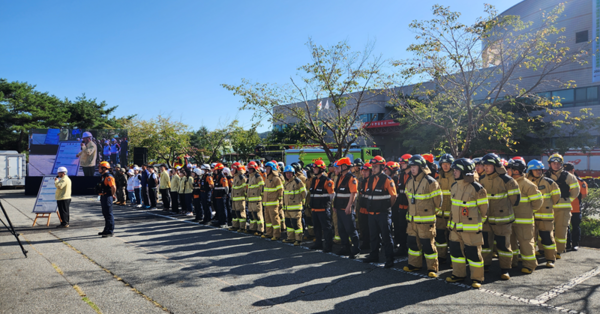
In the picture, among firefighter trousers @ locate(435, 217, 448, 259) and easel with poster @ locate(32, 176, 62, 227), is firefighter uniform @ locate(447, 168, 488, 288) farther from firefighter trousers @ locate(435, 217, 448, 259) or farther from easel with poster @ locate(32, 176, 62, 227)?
easel with poster @ locate(32, 176, 62, 227)

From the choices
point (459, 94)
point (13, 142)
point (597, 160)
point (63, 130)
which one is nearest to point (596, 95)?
point (597, 160)

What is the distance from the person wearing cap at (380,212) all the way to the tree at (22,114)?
146 ft

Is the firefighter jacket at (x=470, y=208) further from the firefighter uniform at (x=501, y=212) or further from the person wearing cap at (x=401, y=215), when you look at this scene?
the person wearing cap at (x=401, y=215)

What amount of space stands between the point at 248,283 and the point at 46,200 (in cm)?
1019

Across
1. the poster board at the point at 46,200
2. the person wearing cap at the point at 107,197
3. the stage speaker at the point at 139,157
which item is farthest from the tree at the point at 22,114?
the person wearing cap at the point at 107,197

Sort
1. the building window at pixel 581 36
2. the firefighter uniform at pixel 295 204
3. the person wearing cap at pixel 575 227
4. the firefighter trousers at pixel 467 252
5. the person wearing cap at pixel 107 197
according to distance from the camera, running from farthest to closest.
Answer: the building window at pixel 581 36 → the person wearing cap at pixel 107 197 → the firefighter uniform at pixel 295 204 → the person wearing cap at pixel 575 227 → the firefighter trousers at pixel 467 252

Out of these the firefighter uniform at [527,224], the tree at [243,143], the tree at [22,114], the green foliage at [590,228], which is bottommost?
the green foliage at [590,228]

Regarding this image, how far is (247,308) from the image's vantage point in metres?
5.11

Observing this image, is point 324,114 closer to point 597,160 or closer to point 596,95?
point 597,160

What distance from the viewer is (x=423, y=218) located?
6.55 metres

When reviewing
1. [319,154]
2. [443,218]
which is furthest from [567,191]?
[319,154]

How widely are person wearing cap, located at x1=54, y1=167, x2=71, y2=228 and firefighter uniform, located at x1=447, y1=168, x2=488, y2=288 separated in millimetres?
11744

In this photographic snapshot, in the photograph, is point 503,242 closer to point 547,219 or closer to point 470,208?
point 470,208

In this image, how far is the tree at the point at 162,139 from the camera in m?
30.0
